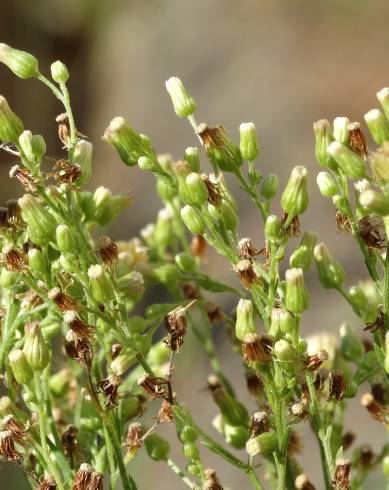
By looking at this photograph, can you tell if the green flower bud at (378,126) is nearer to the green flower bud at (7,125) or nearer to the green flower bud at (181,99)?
the green flower bud at (181,99)

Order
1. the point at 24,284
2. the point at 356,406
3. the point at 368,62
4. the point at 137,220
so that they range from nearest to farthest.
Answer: the point at 24,284 < the point at 356,406 < the point at 137,220 < the point at 368,62

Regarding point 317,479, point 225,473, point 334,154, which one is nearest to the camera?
point 334,154

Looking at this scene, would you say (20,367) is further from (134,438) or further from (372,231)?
(372,231)

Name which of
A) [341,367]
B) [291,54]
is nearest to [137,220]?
[291,54]

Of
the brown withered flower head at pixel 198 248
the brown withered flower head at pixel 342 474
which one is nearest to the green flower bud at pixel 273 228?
the brown withered flower head at pixel 342 474

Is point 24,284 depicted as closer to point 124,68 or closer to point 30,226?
point 30,226

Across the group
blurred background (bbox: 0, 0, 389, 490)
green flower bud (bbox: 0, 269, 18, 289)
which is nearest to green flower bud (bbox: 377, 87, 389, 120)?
green flower bud (bbox: 0, 269, 18, 289)
